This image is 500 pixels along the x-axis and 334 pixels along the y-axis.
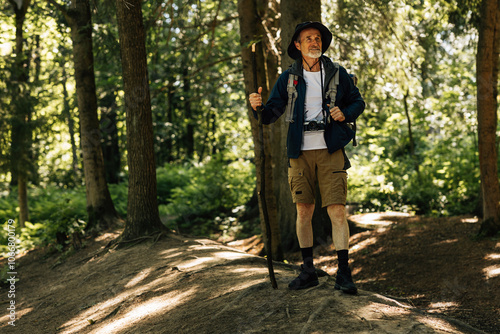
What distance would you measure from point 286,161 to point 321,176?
401 centimetres

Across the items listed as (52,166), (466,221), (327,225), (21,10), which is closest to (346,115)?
(327,225)

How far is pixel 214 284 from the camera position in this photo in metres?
5.30

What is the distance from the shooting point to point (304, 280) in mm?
4605

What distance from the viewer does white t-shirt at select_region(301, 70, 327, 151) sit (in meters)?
4.62

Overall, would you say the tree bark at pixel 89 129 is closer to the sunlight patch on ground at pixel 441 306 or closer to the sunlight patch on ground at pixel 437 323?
the sunlight patch on ground at pixel 441 306

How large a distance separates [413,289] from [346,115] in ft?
11.9

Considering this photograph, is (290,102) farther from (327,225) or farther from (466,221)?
(466,221)

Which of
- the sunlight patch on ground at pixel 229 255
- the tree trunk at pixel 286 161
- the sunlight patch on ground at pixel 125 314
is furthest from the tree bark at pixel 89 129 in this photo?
the sunlight patch on ground at pixel 125 314

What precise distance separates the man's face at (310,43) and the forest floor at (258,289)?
7.22ft

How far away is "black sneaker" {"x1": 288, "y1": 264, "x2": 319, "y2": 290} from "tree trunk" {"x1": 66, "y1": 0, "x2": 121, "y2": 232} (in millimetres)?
6995

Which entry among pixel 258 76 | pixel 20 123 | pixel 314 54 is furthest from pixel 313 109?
pixel 20 123

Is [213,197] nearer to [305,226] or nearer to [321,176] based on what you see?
[305,226]

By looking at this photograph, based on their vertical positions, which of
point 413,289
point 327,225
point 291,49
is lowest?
point 413,289

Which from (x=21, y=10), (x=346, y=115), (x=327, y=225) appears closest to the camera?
(x=346, y=115)
